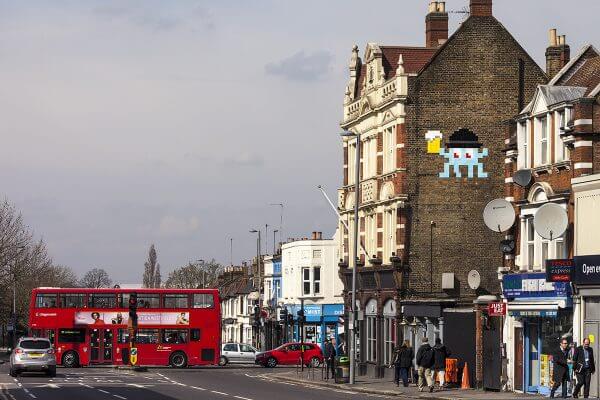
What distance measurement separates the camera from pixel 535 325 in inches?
1807

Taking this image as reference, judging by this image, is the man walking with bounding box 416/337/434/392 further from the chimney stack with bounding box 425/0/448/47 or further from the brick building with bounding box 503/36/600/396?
the chimney stack with bounding box 425/0/448/47

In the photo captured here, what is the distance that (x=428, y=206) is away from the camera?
6356 centimetres

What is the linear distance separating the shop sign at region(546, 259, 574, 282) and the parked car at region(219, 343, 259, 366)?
4644 centimetres

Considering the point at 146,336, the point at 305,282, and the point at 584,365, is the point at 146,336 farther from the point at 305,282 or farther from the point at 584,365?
the point at 584,365

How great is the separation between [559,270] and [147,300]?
3550cm

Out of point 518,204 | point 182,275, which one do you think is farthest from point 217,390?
point 182,275

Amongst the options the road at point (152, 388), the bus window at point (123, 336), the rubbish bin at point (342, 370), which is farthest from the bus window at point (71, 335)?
the rubbish bin at point (342, 370)

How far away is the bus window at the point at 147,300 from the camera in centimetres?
7312

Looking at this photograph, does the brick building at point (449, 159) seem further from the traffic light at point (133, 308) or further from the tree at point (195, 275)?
the tree at point (195, 275)

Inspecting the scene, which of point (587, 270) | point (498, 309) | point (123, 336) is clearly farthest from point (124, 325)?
point (587, 270)

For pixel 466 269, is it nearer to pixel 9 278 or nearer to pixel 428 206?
pixel 428 206

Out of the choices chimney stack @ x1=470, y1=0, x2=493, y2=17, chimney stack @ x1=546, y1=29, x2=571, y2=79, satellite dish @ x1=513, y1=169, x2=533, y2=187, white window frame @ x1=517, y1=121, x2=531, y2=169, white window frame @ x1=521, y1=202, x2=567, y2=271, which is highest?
chimney stack @ x1=470, y1=0, x2=493, y2=17

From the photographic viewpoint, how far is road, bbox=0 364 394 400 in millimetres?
42031

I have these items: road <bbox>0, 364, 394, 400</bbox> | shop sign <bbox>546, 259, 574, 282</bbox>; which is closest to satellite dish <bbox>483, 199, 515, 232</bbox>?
shop sign <bbox>546, 259, 574, 282</bbox>
